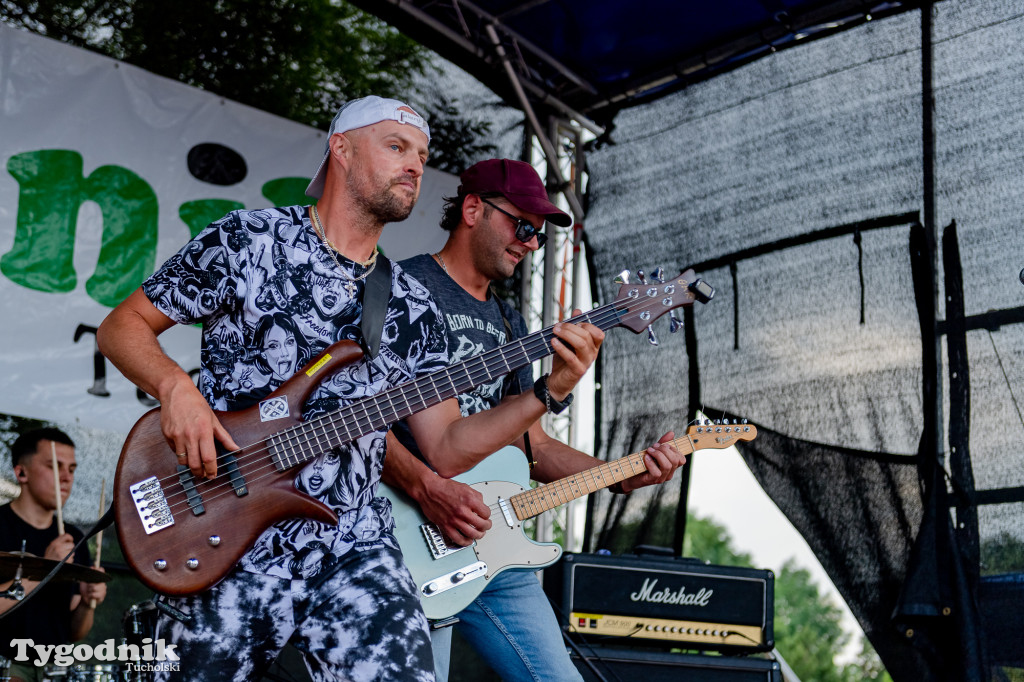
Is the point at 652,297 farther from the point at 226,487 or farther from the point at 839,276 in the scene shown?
the point at 839,276

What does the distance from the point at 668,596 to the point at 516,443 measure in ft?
3.02

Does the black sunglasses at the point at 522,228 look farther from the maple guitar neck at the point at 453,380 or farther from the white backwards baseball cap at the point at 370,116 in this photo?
the white backwards baseball cap at the point at 370,116

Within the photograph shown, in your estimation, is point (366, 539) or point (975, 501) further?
point (975, 501)

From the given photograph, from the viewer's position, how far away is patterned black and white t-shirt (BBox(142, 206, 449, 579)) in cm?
217

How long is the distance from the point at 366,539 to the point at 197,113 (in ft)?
11.0

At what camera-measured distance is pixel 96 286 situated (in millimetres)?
4504

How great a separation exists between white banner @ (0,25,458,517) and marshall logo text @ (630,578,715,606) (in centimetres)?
236

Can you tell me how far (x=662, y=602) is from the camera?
3.84 m

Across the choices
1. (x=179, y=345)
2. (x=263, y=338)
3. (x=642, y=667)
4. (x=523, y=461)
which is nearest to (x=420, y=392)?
(x=263, y=338)

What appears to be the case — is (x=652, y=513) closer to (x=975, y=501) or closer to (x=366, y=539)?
(x=975, y=501)

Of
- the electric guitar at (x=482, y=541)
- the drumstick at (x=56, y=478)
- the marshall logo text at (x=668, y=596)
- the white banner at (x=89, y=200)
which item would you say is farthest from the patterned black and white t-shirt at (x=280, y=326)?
the white banner at (x=89, y=200)

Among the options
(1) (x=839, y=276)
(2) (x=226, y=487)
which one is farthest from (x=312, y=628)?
(1) (x=839, y=276)

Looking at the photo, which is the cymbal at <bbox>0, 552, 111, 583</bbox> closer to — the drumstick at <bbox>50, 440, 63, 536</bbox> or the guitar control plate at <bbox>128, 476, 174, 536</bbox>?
the drumstick at <bbox>50, 440, 63, 536</bbox>

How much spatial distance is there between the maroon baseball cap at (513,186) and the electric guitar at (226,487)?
4.77 feet
